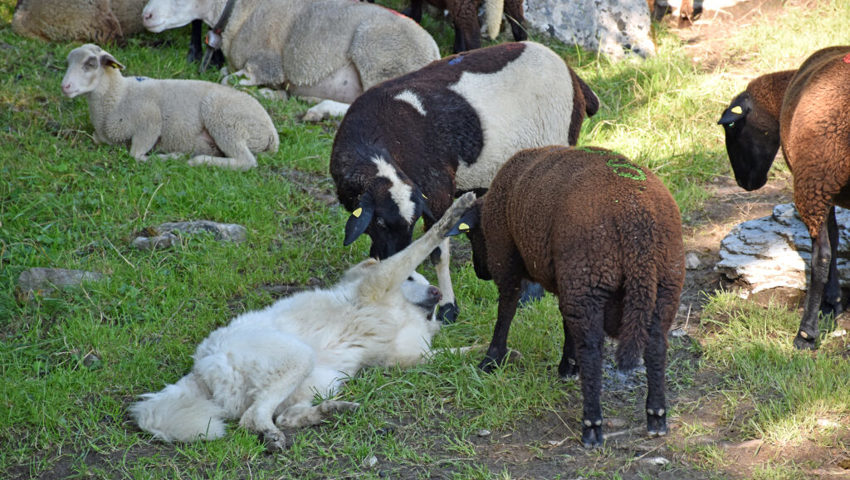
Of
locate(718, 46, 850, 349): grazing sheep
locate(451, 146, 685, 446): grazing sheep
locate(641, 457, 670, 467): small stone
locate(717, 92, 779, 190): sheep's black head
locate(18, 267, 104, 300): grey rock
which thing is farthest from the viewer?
locate(717, 92, 779, 190): sheep's black head

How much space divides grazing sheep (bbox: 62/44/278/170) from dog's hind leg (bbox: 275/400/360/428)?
3.28 meters

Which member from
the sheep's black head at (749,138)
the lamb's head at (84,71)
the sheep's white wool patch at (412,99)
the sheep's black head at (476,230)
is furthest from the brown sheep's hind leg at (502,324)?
the lamb's head at (84,71)

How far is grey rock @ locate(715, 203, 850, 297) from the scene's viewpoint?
222 inches

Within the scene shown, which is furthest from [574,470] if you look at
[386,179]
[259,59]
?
[259,59]

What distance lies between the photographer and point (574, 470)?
396 centimetres

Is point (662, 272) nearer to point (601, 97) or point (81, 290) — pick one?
point (81, 290)

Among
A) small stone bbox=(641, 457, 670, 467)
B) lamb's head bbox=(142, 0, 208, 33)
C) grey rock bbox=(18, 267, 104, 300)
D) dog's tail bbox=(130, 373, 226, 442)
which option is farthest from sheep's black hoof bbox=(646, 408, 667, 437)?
lamb's head bbox=(142, 0, 208, 33)

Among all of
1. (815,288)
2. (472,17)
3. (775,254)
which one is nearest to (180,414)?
(815,288)

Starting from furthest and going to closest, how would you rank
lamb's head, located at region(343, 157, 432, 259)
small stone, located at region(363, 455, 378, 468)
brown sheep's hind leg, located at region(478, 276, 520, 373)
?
lamb's head, located at region(343, 157, 432, 259)
brown sheep's hind leg, located at region(478, 276, 520, 373)
small stone, located at region(363, 455, 378, 468)

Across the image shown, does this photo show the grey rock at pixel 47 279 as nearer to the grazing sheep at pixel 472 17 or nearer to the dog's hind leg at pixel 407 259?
the dog's hind leg at pixel 407 259

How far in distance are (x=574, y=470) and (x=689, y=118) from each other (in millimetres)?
5190

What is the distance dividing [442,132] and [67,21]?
5.72 m

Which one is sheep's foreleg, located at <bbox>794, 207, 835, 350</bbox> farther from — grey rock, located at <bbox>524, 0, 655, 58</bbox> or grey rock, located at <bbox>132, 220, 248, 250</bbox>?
grey rock, located at <bbox>524, 0, 655, 58</bbox>

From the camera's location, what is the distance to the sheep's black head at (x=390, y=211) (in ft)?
17.7
